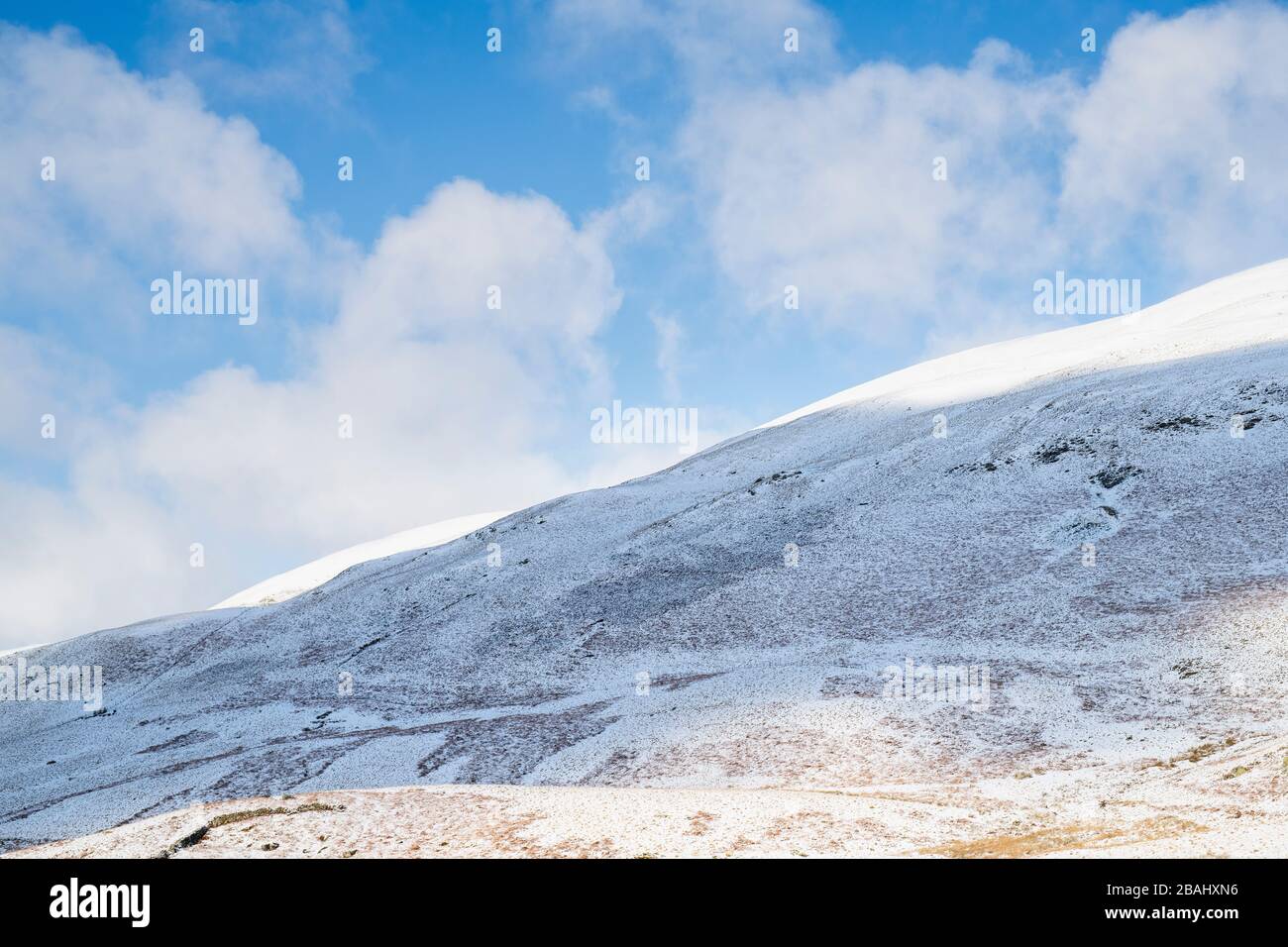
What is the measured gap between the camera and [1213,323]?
78.6 meters

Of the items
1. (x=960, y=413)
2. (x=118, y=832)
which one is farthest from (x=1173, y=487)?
(x=118, y=832)

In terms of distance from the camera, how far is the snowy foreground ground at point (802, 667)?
60.7 feet

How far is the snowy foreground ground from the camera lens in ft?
60.7

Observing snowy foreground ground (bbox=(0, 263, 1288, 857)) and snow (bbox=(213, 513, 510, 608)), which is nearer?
snowy foreground ground (bbox=(0, 263, 1288, 857))

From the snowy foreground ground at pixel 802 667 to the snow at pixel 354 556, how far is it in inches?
1436

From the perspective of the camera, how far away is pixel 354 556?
124250 millimetres

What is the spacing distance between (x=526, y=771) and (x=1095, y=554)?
109 ft

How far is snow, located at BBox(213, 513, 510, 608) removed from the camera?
110 metres

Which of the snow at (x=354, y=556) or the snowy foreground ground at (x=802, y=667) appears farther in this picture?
the snow at (x=354, y=556)

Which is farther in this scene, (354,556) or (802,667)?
(354,556)

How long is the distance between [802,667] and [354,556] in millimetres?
99019

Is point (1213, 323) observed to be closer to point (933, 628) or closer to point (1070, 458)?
point (1070, 458)

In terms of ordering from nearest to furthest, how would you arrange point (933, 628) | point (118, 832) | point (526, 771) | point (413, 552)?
point (118, 832) → point (526, 771) → point (933, 628) → point (413, 552)

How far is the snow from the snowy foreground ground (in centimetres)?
3646
